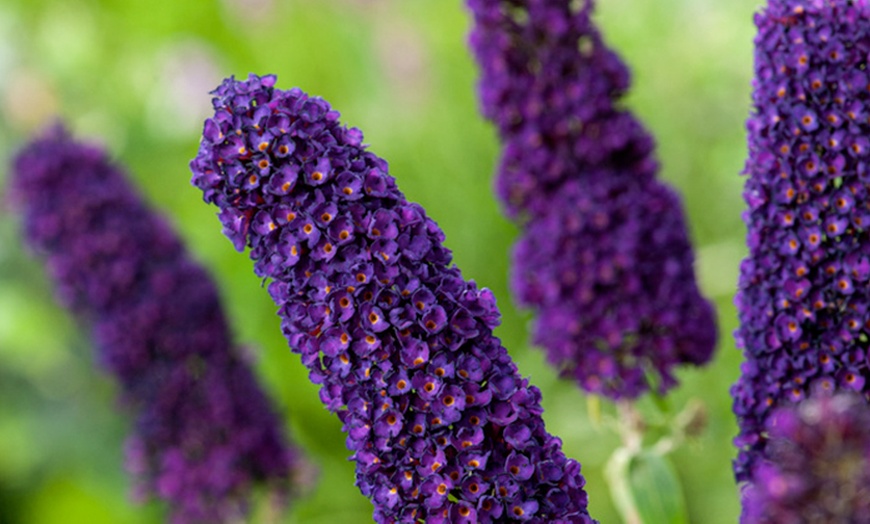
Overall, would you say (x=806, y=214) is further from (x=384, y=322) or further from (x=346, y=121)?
(x=346, y=121)

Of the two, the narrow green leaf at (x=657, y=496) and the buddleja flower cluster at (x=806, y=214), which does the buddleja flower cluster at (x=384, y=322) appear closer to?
the buddleja flower cluster at (x=806, y=214)

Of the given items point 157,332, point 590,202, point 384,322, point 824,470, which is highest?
point 157,332

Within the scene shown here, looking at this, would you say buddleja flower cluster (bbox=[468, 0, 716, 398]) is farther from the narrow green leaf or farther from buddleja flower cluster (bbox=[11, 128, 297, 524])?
buddleja flower cluster (bbox=[11, 128, 297, 524])

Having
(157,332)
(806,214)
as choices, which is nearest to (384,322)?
(806,214)

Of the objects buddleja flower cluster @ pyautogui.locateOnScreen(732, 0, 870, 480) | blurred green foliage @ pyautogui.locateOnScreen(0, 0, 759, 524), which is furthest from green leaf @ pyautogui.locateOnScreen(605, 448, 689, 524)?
blurred green foliage @ pyautogui.locateOnScreen(0, 0, 759, 524)

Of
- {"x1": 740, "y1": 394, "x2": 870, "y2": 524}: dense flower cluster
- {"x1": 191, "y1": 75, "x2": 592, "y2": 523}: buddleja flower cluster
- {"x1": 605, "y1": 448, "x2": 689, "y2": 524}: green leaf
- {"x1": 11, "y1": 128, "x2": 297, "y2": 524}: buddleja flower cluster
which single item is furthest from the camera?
{"x1": 11, "y1": 128, "x2": 297, "y2": 524}: buddleja flower cluster
